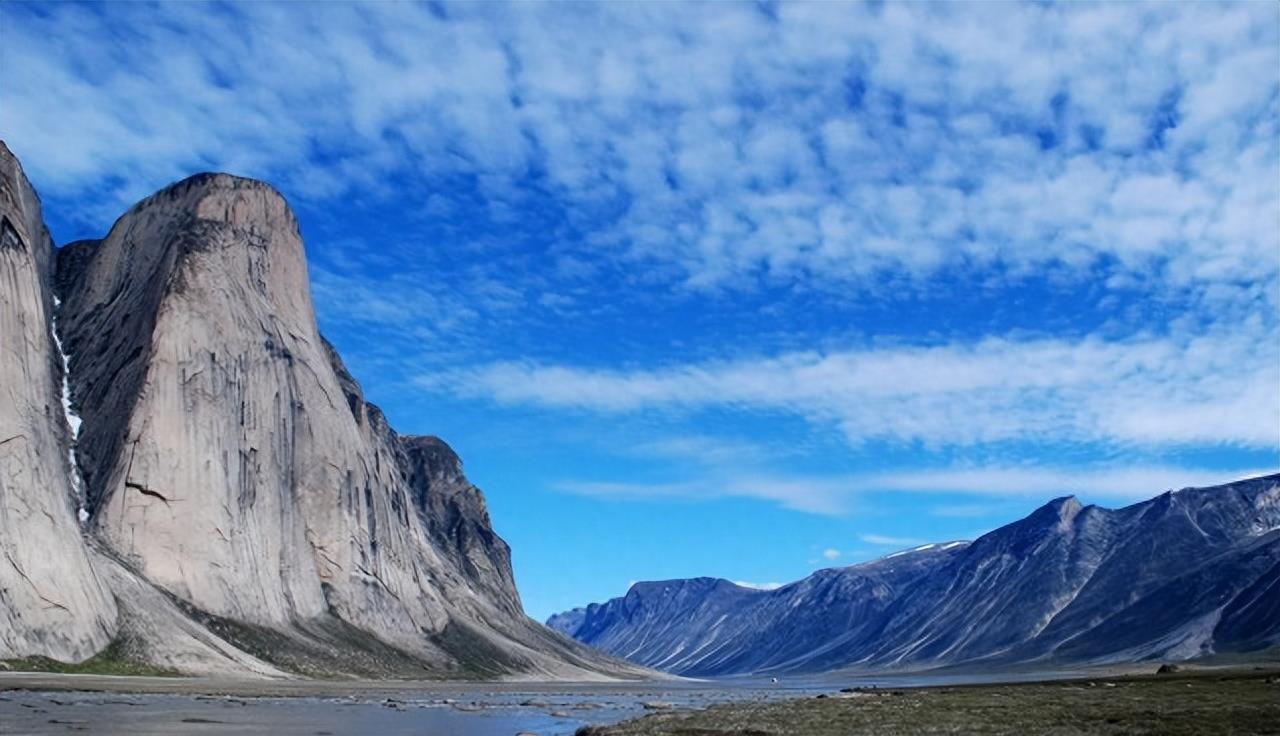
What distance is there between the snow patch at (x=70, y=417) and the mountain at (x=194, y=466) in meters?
0.26

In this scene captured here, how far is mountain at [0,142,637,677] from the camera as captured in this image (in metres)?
95.1

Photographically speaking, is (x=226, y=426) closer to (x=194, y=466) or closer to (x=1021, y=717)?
(x=194, y=466)

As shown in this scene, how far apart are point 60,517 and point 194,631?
1881 cm

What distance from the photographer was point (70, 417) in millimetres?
129875

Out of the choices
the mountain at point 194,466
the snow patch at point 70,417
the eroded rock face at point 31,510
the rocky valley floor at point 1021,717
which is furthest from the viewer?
the snow patch at point 70,417

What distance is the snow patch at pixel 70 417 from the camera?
11744cm

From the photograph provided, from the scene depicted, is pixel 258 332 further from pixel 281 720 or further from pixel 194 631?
pixel 281 720

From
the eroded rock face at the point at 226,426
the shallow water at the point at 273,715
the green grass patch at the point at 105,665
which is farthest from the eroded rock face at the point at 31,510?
the shallow water at the point at 273,715

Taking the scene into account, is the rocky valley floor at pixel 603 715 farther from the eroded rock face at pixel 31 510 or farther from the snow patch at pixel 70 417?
the snow patch at pixel 70 417

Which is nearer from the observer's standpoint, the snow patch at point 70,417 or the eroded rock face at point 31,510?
the eroded rock face at point 31,510

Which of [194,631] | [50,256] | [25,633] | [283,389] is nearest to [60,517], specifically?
[25,633]

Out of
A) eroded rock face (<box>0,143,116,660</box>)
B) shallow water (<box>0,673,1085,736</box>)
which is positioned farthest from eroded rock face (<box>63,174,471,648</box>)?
shallow water (<box>0,673,1085,736</box>)

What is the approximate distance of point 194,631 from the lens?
4181 inches

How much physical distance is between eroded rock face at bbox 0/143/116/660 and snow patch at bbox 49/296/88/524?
12260mm
